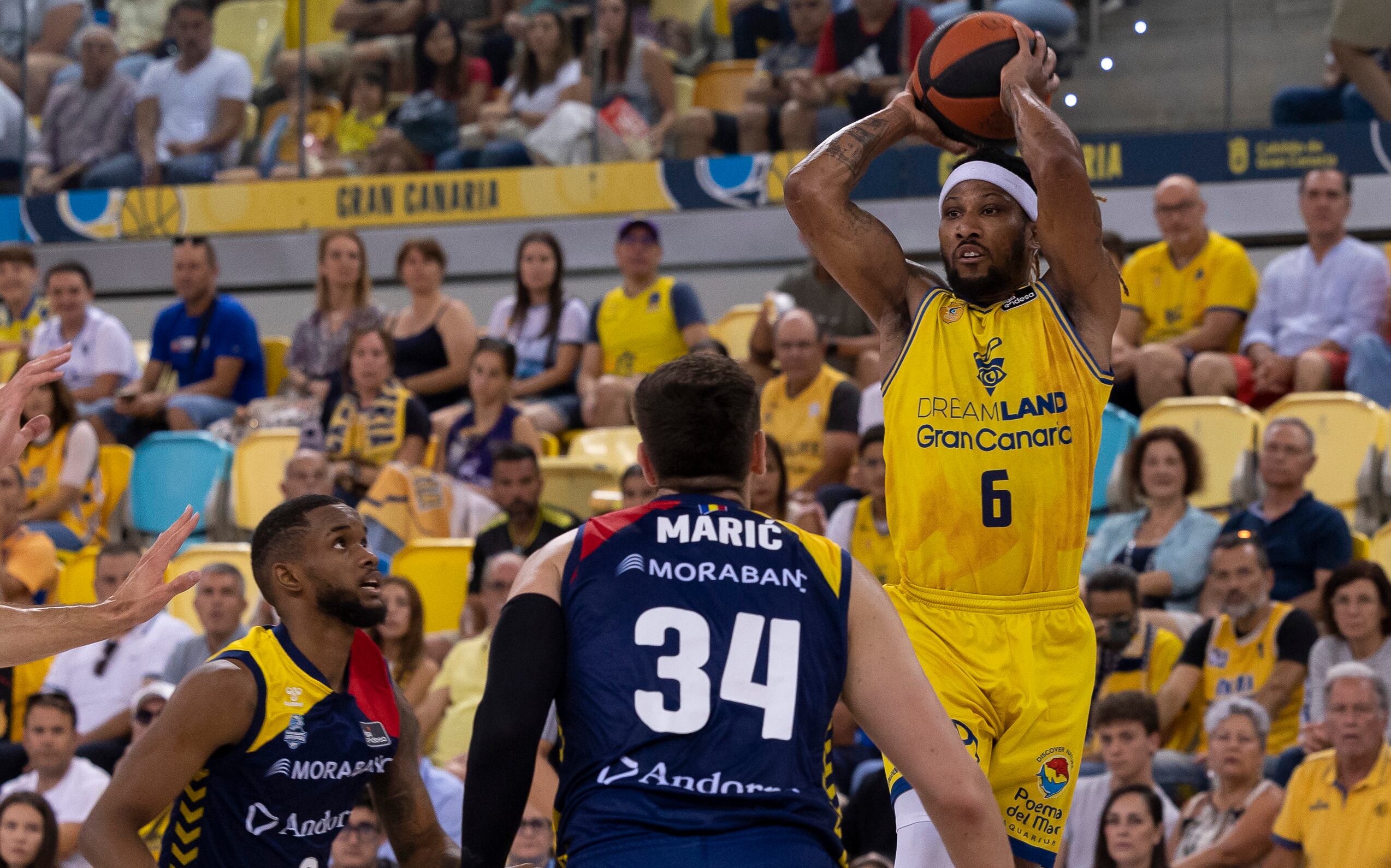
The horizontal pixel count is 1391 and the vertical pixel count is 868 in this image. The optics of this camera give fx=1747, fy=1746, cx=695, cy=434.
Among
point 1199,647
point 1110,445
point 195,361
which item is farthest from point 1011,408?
point 195,361

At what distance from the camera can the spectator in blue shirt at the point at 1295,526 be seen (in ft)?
26.5

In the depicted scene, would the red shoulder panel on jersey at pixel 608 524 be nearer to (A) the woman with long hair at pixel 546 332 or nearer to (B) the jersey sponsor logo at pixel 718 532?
(B) the jersey sponsor logo at pixel 718 532

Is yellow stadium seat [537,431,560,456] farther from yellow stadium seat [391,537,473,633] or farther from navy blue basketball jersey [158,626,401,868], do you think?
navy blue basketball jersey [158,626,401,868]

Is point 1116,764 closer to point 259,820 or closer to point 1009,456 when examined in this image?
→ point 1009,456

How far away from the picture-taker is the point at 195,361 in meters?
11.6

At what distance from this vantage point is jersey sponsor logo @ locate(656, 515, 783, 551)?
3.22 m

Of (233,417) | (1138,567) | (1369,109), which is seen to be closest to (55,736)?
(233,417)

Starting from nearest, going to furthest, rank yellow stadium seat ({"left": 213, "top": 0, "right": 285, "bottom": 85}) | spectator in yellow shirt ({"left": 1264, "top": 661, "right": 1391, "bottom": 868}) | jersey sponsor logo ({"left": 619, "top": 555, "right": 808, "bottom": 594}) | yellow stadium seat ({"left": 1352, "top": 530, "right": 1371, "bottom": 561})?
jersey sponsor logo ({"left": 619, "top": 555, "right": 808, "bottom": 594}) < spectator in yellow shirt ({"left": 1264, "top": 661, "right": 1391, "bottom": 868}) < yellow stadium seat ({"left": 1352, "top": 530, "right": 1371, "bottom": 561}) < yellow stadium seat ({"left": 213, "top": 0, "right": 285, "bottom": 85})

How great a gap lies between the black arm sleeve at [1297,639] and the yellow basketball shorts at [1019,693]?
353 cm

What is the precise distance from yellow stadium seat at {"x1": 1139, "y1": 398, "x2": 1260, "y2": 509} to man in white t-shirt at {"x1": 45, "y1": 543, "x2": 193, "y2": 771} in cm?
530

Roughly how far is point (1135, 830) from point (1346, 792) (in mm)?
807

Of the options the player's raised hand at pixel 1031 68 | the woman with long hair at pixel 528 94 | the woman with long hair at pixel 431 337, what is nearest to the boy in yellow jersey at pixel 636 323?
the woman with long hair at pixel 431 337

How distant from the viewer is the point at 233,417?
11.2 m

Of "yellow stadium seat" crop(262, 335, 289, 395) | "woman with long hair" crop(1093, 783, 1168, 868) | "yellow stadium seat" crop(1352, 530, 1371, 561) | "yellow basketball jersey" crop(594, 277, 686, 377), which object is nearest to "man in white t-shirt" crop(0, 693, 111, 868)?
"yellow basketball jersey" crop(594, 277, 686, 377)
